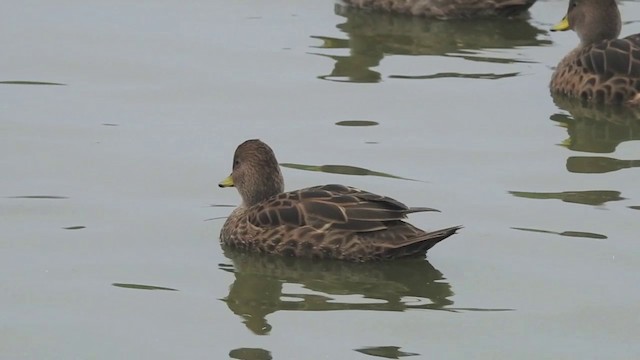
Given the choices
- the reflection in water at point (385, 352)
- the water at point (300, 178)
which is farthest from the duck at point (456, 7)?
the reflection in water at point (385, 352)

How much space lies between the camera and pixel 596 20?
50.0ft

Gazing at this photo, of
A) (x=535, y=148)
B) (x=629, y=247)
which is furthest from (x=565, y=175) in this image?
(x=629, y=247)

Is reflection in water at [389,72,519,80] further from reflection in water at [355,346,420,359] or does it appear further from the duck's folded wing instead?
reflection in water at [355,346,420,359]

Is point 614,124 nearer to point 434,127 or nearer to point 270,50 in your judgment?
point 434,127

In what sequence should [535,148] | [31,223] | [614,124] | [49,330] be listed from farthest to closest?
[614,124]
[535,148]
[31,223]
[49,330]

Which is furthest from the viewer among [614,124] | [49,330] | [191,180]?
[614,124]

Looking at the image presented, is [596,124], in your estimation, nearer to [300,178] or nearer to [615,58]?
[615,58]

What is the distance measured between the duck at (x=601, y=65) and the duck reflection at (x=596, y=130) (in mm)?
87

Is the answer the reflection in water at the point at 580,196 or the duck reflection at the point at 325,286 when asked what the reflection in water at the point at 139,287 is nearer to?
the duck reflection at the point at 325,286

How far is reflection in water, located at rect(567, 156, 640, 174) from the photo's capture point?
1288cm

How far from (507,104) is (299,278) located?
421cm

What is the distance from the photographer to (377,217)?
1080cm

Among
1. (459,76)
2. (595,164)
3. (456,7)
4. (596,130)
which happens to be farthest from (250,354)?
(456,7)

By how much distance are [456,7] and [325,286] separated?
7562 millimetres
